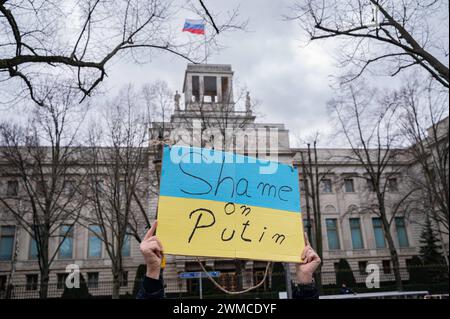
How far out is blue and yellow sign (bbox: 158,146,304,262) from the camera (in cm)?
248

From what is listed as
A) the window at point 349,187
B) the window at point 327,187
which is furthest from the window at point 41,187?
the window at point 349,187

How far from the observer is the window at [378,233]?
123 ft

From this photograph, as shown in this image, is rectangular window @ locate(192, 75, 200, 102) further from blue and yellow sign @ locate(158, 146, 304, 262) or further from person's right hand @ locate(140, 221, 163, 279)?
Answer: person's right hand @ locate(140, 221, 163, 279)

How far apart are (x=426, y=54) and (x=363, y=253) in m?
32.3

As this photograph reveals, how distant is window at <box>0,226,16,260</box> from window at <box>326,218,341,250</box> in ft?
95.1

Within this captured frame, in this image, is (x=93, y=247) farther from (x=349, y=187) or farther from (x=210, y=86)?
(x=349, y=187)

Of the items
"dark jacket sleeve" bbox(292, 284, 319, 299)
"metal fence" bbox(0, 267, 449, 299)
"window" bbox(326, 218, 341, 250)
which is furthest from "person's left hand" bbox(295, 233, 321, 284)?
"window" bbox(326, 218, 341, 250)

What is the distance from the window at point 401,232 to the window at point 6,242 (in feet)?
120

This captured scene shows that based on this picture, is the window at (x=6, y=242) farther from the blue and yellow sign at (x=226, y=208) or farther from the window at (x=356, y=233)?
the blue and yellow sign at (x=226, y=208)

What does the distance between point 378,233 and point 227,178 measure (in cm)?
3923

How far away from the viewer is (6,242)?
30.7 m

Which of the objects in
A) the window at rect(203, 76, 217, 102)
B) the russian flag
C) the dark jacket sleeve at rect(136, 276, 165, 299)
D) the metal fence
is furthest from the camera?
the window at rect(203, 76, 217, 102)

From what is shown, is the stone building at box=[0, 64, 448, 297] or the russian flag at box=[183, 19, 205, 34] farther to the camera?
the stone building at box=[0, 64, 448, 297]
